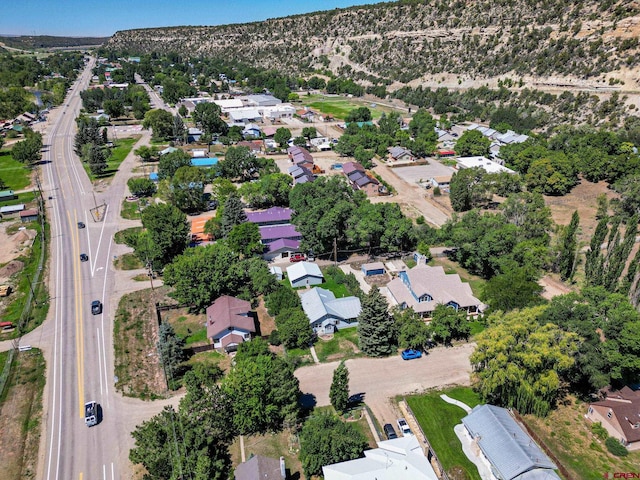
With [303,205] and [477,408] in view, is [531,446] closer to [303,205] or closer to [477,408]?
[477,408]

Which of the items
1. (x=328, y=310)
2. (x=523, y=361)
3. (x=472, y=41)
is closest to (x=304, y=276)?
(x=328, y=310)

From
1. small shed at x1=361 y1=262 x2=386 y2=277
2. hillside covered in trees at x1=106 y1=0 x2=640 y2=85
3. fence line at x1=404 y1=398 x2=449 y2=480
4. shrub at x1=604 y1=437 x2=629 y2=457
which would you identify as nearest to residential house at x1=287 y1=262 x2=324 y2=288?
small shed at x1=361 y1=262 x2=386 y2=277

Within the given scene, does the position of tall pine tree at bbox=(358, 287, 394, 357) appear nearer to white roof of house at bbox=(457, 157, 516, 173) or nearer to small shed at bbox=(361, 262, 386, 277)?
small shed at bbox=(361, 262, 386, 277)

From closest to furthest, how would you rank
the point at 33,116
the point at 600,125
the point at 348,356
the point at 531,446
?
the point at 531,446, the point at 348,356, the point at 600,125, the point at 33,116

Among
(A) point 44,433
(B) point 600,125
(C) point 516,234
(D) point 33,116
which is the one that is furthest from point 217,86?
(A) point 44,433

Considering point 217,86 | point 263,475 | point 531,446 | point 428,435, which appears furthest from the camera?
point 217,86

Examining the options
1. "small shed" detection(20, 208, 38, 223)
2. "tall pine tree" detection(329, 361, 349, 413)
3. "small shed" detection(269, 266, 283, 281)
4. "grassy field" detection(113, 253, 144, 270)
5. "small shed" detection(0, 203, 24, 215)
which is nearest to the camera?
"tall pine tree" detection(329, 361, 349, 413)

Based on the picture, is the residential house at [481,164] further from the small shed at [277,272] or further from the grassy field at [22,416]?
the grassy field at [22,416]

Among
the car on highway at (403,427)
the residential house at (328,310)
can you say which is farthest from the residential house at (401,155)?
the car on highway at (403,427)
